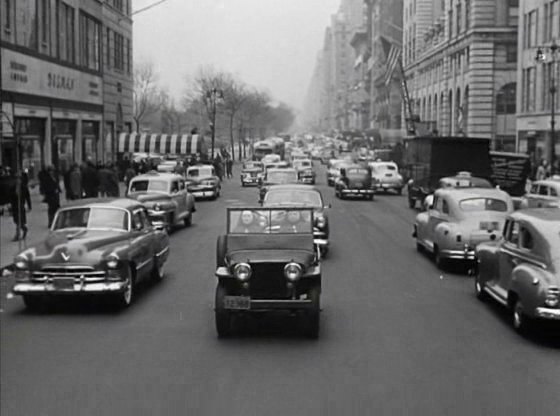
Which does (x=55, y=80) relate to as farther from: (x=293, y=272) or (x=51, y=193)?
(x=293, y=272)

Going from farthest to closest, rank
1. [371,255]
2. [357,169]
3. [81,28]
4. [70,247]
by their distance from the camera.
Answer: [81,28]
[357,169]
[371,255]
[70,247]

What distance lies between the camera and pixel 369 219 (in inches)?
1236

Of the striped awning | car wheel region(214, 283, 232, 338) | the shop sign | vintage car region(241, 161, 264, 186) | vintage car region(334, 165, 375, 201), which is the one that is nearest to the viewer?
car wheel region(214, 283, 232, 338)

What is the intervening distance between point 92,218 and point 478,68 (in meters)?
57.6

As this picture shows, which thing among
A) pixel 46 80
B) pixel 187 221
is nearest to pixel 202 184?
pixel 46 80

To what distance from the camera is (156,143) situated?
190 feet

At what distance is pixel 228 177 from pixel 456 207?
53.2 metres

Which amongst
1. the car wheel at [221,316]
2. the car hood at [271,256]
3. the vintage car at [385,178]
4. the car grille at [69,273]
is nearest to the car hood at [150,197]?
the car grille at [69,273]

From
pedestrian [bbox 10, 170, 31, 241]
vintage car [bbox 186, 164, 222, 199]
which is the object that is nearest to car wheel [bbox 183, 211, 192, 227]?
pedestrian [bbox 10, 170, 31, 241]

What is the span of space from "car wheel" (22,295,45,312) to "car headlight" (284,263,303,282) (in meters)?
4.46

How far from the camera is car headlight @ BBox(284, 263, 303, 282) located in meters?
11.0

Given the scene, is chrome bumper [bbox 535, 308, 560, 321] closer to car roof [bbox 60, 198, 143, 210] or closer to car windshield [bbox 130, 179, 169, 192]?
car roof [bbox 60, 198, 143, 210]

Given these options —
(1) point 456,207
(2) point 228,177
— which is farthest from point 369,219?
(2) point 228,177

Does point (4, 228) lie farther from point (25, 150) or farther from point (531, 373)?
point (531, 373)
